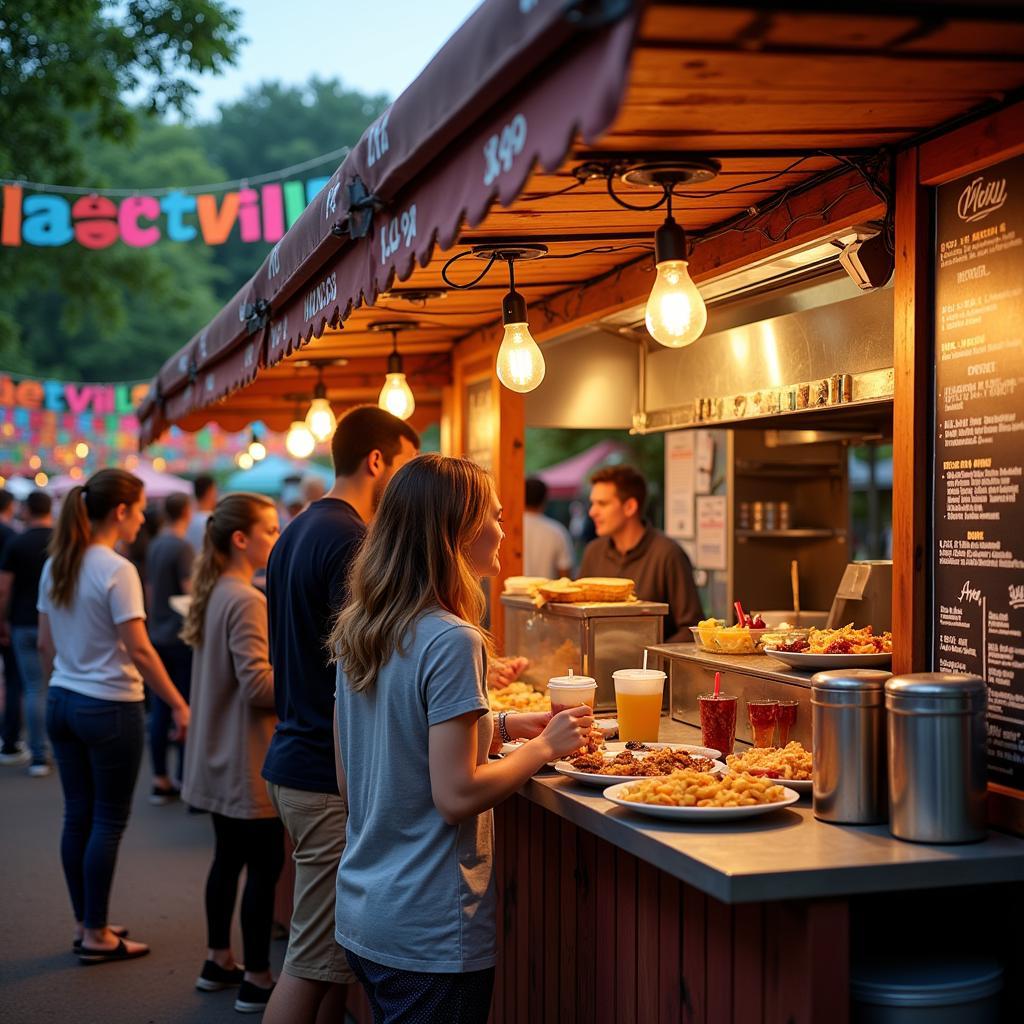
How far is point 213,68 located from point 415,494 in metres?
14.5

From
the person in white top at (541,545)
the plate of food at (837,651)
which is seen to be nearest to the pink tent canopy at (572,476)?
the person in white top at (541,545)

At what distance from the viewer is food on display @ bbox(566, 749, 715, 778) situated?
353 centimetres

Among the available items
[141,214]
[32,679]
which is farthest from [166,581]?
[141,214]

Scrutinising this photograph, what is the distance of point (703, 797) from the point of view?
3.12 metres

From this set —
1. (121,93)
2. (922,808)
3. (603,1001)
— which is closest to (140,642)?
(603,1001)

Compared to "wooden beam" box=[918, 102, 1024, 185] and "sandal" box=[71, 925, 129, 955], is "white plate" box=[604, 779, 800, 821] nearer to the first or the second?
"wooden beam" box=[918, 102, 1024, 185]

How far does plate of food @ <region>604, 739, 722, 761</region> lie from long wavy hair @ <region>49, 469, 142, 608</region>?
3.11 metres

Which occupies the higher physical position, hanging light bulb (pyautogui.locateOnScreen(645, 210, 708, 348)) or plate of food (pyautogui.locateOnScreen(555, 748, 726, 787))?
hanging light bulb (pyautogui.locateOnScreen(645, 210, 708, 348))

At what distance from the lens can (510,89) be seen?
250 cm

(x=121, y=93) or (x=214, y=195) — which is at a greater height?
(x=121, y=93)

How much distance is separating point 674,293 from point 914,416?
755mm

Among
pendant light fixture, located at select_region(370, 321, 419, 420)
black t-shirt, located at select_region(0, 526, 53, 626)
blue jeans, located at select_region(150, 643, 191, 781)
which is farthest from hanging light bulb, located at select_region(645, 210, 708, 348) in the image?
black t-shirt, located at select_region(0, 526, 53, 626)

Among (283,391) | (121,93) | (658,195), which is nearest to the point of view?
(658,195)

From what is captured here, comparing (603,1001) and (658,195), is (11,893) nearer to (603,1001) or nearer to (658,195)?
(603,1001)
